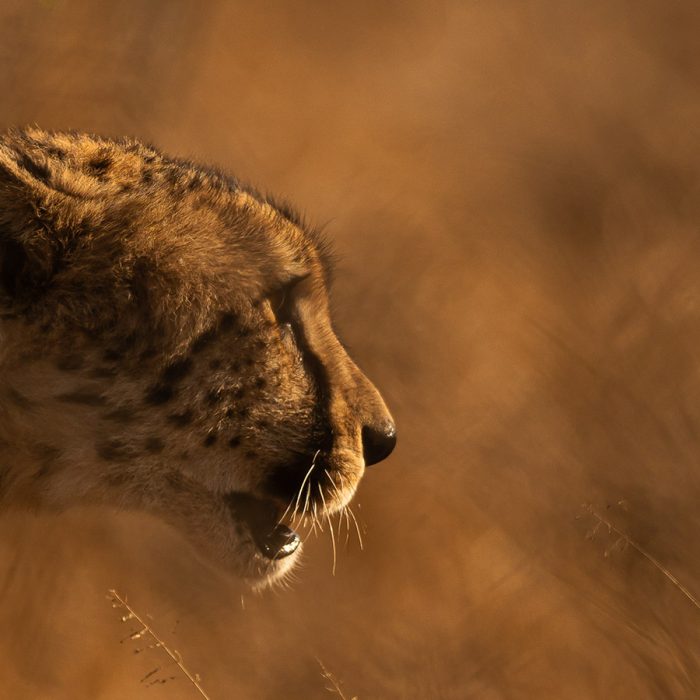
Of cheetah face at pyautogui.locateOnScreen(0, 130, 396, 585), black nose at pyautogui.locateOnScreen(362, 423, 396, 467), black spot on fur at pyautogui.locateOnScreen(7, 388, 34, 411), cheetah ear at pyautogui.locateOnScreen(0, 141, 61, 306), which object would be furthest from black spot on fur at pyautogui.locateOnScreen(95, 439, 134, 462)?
black nose at pyautogui.locateOnScreen(362, 423, 396, 467)

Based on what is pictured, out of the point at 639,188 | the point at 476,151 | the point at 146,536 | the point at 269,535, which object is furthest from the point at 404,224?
the point at 269,535

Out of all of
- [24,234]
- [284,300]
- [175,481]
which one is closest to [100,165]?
[24,234]

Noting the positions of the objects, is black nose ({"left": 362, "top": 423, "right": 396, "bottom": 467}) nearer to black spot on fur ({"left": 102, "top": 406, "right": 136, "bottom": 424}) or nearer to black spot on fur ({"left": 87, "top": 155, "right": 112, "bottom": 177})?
black spot on fur ({"left": 102, "top": 406, "right": 136, "bottom": 424})

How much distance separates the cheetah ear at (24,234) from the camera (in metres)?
1.41

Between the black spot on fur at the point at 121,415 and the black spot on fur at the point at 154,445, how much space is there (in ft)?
0.14

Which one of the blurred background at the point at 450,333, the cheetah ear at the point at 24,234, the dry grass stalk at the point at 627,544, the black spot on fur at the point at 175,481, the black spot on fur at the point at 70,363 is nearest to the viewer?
the cheetah ear at the point at 24,234

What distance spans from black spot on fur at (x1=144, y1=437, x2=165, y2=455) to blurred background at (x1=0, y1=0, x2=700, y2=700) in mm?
737

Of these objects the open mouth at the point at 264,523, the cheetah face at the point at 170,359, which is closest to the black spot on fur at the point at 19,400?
the cheetah face at the point at 170,359

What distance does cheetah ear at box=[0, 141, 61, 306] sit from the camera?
141 cm

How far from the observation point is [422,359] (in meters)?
3.13

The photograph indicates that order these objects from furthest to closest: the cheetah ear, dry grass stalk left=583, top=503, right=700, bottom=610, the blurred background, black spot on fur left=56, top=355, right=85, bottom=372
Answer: the blurred background, dry grass stalk left=583, top=503, right=700, bottom=610, black spot on fur left=56, top=355, right=85, bottom=372, the cheetah ear

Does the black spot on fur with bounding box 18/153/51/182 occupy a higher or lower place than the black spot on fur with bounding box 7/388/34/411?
higher

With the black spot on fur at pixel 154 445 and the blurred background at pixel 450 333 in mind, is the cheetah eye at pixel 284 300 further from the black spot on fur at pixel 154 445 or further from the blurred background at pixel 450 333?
the blurred background at pixel 450 333

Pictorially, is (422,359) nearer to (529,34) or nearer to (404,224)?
(404,224)
